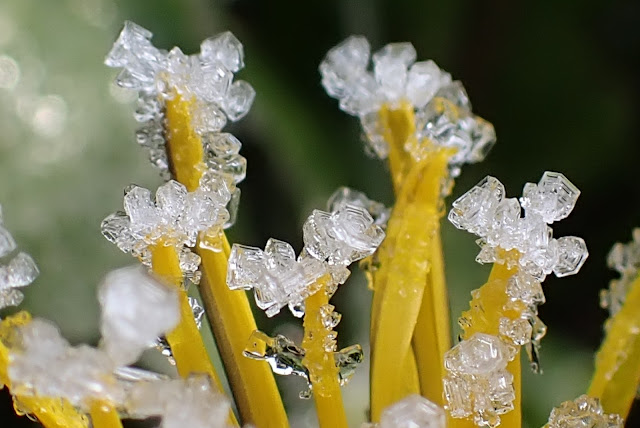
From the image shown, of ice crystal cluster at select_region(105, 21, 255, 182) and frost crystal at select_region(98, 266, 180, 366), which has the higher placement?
ice crystal cluster at select_region(105, 21, 255, 182)

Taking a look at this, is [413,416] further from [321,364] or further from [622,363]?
[622,363]

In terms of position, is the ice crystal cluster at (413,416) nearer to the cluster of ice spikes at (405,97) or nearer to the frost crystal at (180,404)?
the frost crystal at (180,404)

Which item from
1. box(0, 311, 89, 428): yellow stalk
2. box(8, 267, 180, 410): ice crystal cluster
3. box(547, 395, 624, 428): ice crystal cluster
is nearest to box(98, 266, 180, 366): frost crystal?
box(8, 267, 180, 410): ice crystal cluster

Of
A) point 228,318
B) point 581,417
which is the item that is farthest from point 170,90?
point 581,417

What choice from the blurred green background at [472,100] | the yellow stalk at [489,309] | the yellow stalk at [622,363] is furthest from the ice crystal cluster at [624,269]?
the blurred green background at [472,100]

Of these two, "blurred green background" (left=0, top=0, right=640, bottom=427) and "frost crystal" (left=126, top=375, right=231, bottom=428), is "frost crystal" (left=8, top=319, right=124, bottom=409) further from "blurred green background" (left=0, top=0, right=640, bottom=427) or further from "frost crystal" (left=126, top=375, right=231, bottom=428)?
"blurred green background" (left=0, top=0, right=640, bottom=427)

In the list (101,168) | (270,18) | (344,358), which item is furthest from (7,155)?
(344,358)

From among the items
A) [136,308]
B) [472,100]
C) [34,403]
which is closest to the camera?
[136,308]
